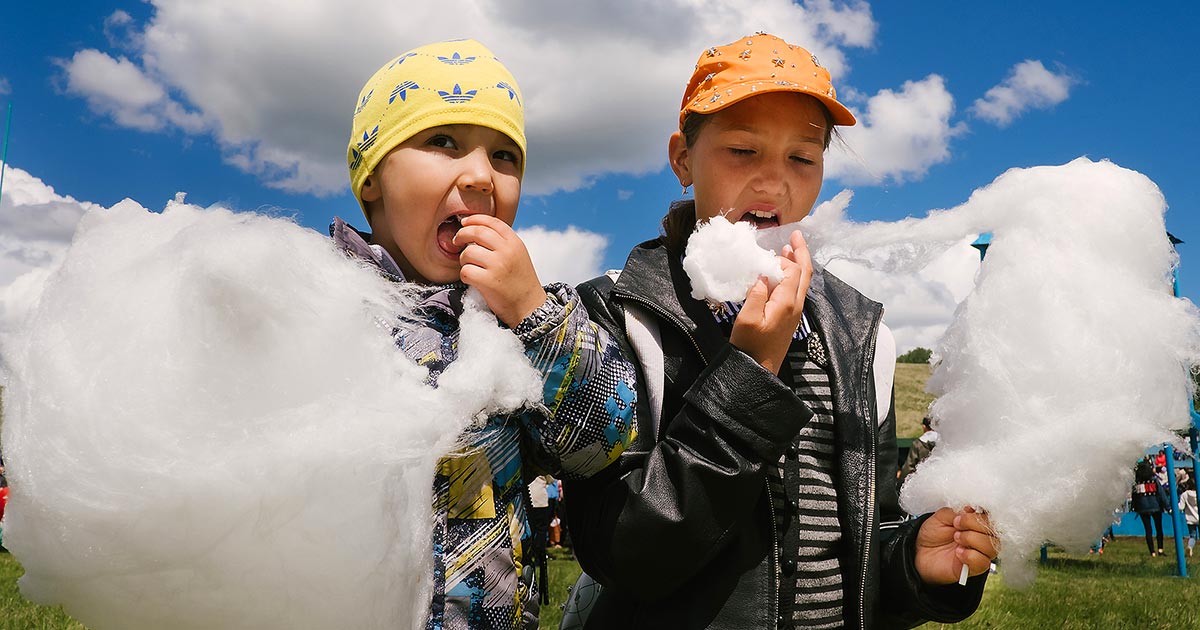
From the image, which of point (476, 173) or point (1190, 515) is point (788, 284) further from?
point (1190, 515)

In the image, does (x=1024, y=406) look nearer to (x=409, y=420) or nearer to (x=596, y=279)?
(x=596, y=279)

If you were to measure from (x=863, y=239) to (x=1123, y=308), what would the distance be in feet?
1.52

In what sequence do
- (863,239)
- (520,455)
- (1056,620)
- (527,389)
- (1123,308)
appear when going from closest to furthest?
(527,389) → (520,455) → (1123,308) → (863,239) → (1056,620)

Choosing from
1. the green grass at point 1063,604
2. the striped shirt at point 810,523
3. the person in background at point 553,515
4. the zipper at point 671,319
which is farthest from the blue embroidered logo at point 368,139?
the person in background at point 553,515

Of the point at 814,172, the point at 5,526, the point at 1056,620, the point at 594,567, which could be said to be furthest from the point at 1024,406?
the point at 1056,620

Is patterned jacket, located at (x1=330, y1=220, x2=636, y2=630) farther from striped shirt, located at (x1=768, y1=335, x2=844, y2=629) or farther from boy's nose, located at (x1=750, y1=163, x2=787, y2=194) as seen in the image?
boy's nose, located at (x1=750, y1=163, x2=787, y2=194)

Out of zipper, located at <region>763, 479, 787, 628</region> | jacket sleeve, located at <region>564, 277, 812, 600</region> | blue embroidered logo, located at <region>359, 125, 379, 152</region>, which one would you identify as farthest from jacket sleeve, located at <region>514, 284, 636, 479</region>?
blue embroidered logo, located at <region>359, 125, 379, 152</region>

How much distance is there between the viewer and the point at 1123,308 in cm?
147

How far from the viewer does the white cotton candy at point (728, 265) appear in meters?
1.43

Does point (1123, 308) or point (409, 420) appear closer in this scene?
point (409, 420)

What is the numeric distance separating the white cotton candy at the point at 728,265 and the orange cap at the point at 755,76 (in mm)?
333

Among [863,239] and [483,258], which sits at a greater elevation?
[863,239]

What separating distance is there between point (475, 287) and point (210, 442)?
424 millimetres

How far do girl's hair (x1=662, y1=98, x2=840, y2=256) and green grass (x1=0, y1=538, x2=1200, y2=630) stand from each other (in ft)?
8.23
